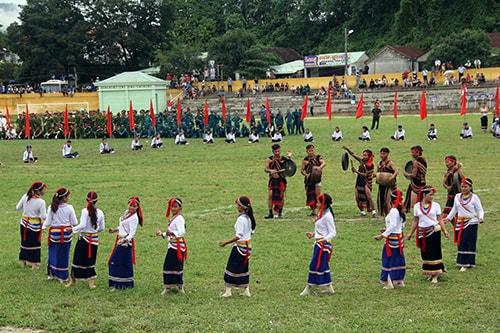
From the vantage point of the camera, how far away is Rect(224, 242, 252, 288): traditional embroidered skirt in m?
10.2

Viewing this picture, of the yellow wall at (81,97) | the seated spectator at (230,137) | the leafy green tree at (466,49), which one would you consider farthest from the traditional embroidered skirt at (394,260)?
the leafy green tree at (466,49)

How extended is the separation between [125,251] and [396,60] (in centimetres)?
5287

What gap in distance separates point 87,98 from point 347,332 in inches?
1944

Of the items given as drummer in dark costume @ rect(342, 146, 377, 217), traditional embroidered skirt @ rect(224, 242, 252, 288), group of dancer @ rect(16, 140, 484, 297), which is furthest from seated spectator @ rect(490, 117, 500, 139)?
traditional embroidered skirt @ rect(224, 242, 252, 288)

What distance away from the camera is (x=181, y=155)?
29.8 m

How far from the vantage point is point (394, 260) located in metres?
10.5

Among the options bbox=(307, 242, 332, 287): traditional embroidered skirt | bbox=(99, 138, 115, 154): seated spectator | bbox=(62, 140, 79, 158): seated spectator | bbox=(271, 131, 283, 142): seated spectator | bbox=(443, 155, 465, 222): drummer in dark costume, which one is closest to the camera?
bbox=(307, 242, 332, 287): traditional embroidered skirt

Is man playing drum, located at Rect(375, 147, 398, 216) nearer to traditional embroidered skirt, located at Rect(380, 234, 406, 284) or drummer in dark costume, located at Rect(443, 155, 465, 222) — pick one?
drummer in dark costume, located at Rect(443, 155, 465, 222)

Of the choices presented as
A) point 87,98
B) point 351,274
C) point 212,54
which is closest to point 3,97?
point 87,98

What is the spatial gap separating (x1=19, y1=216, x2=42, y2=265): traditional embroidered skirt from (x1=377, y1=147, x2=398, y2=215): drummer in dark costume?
24.5ft

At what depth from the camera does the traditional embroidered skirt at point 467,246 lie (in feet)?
37.7

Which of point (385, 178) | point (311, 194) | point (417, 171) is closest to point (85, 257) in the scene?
point (311, 194)

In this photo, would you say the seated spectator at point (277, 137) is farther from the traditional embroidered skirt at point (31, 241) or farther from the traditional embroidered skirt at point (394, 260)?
the traditional embroidered skirt at point (394, 260)

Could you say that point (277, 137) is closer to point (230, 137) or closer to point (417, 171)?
point (230, 137)
